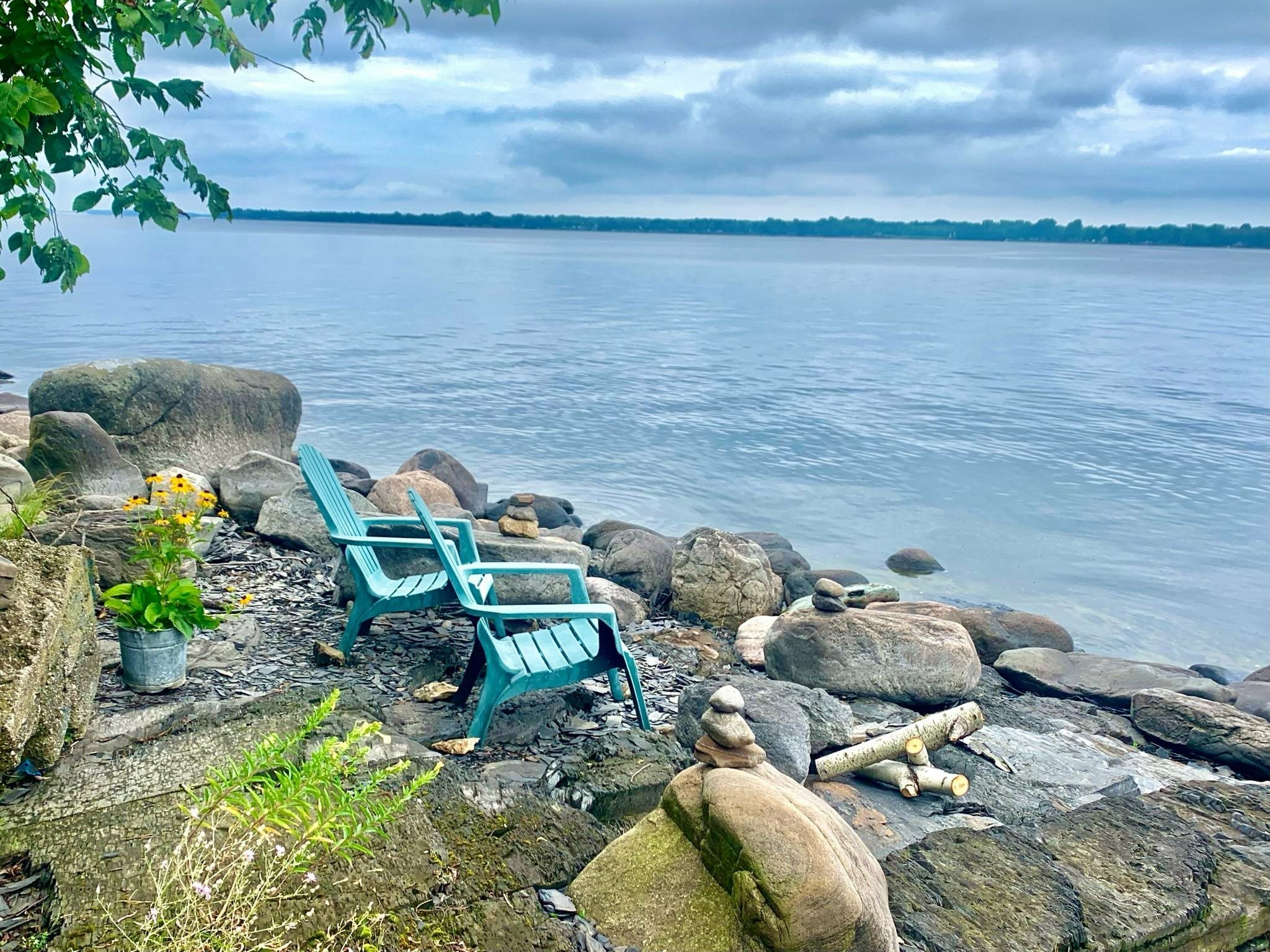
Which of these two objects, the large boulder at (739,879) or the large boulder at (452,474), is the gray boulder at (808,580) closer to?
the large boulder at (452,474)

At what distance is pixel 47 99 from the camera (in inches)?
101

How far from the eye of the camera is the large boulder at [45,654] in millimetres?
2953

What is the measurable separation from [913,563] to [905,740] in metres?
7.58

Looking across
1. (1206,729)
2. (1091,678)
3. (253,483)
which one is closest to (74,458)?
(253,483)

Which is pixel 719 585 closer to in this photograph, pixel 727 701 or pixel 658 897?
pixel 727 701

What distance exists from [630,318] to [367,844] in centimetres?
4092

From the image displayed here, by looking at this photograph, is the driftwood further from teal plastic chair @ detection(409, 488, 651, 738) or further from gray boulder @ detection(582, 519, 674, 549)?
gray boulder @ detection(582, 519, 674, 549)

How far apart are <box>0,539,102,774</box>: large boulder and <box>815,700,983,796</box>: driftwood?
10.4 feet

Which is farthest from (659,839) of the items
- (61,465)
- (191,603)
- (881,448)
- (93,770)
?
(881,448)

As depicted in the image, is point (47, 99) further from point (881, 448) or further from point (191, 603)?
point (881, 448)

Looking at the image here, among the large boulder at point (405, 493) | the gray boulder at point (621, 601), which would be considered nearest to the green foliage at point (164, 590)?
the gray boulder at point (621, 601)

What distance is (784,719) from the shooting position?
14.6 feet

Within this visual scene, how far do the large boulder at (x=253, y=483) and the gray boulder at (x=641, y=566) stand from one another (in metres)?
2.50

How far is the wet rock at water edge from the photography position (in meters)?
11.9
